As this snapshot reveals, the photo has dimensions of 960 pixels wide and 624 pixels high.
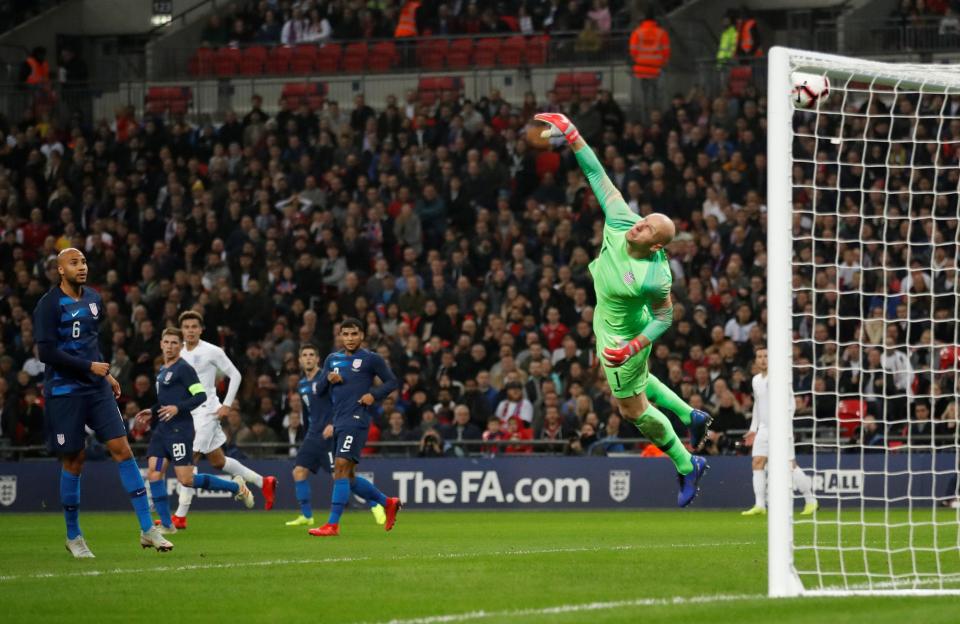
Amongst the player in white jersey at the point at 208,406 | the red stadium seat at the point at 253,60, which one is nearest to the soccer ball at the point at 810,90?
the player in white jersey at the point at 208,406

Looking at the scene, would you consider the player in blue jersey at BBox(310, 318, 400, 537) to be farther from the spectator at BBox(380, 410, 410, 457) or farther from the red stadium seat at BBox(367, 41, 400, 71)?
the red stadium seat at BBox(367, 41, 400, 71)

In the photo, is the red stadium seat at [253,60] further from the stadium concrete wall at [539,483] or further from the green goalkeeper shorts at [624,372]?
the green goalkeeper shorts at [624,372]

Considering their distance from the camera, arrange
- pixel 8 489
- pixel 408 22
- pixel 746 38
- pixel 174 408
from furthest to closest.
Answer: pixel 408 22, pixel 746 38, pixel 8 489, pixel 174 408

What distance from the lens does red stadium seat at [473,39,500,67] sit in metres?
31.5

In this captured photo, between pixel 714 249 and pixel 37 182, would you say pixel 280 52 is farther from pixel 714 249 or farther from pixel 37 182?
pixel 714 249

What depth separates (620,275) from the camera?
11664mm

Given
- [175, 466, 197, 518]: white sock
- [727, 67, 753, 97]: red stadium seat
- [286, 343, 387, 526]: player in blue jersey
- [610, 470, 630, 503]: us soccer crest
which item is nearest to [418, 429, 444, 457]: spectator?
[610, 470, 630, 503]: us soccer crest

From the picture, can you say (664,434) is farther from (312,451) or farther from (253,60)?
(253,60)

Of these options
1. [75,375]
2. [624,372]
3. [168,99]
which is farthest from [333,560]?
[168,99]

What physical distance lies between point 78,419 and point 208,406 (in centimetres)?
637

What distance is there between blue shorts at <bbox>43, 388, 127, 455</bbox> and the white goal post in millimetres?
5505

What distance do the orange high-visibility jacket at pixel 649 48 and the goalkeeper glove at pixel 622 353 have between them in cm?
1860

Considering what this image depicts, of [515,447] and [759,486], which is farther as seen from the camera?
[515,447]

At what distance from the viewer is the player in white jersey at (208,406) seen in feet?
59.7
